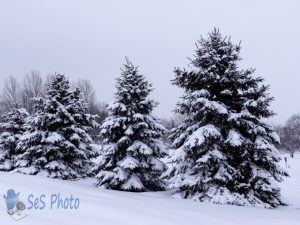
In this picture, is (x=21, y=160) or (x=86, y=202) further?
(x=21, y=160)

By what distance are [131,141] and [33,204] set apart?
26.8ft

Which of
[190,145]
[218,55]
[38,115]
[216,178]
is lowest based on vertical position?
[216,178]

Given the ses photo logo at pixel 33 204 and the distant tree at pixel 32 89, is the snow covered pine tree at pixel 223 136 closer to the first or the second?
the ses photo logo at pixel 33 204

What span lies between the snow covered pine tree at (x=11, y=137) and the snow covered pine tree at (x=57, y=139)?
103 inches

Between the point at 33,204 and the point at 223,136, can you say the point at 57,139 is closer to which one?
the point at 223,136

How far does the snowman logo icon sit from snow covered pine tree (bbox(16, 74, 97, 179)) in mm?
10558

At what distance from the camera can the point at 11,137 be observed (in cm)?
2159

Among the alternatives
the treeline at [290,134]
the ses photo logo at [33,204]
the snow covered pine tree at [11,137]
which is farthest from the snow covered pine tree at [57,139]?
the treeline at [290,134]

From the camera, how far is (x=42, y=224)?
5.64 m

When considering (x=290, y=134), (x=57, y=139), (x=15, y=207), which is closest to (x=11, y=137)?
(x=57, y=139)

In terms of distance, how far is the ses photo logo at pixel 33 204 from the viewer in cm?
638

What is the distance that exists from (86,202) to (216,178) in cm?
583

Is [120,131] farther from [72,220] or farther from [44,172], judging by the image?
[72,220]

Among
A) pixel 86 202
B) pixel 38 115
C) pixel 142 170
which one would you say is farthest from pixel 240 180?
pixel 38 115
